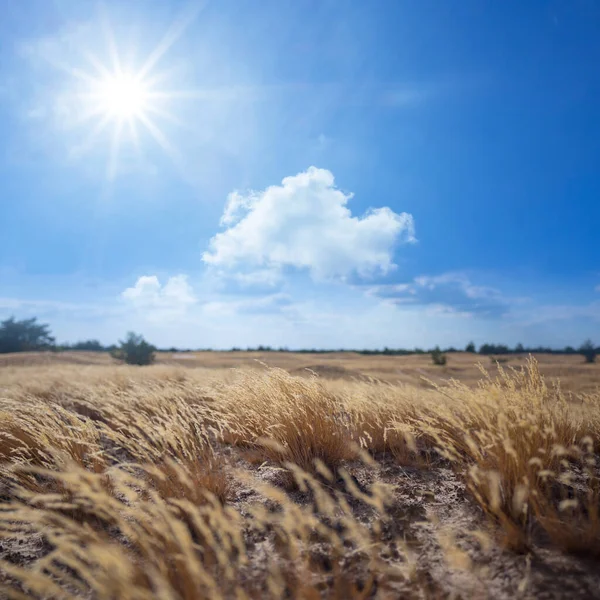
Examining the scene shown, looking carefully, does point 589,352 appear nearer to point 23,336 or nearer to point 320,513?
point 320,513

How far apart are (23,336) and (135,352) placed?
85.1ft

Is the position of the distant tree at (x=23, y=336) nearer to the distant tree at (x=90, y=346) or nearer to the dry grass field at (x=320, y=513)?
the distant tree at (x=90, y=346)

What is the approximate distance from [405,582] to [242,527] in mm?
1036

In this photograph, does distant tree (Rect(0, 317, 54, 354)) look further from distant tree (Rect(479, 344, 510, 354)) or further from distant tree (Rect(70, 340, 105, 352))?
distant tree (Rect(479, 344, 510, 354))

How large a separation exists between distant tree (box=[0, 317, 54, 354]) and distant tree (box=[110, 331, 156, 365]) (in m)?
18.8

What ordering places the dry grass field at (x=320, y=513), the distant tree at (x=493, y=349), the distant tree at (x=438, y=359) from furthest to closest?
the distant tree at (x=493, y=349) → the distant tree at (x=438, y=359) → the dry grass field at (x=320, y=513)

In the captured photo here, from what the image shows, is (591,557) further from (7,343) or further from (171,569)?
(7,343)

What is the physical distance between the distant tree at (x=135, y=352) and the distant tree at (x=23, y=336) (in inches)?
742

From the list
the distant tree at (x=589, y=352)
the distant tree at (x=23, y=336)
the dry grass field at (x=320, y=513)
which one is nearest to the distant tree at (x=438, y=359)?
the distant tree at (x=589, y=352)

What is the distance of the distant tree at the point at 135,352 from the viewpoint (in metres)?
29.2

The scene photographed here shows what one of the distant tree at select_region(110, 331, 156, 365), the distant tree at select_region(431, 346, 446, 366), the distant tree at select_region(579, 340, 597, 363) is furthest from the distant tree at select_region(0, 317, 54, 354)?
the distant tree at select_region(579, 340, 597, 363)

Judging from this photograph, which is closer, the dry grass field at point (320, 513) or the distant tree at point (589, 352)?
the dry grass field at point (320, 513)

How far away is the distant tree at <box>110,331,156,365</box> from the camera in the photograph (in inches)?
1150

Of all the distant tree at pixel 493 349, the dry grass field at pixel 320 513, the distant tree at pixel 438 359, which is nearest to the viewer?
the dry grass field at pixel 320 513
